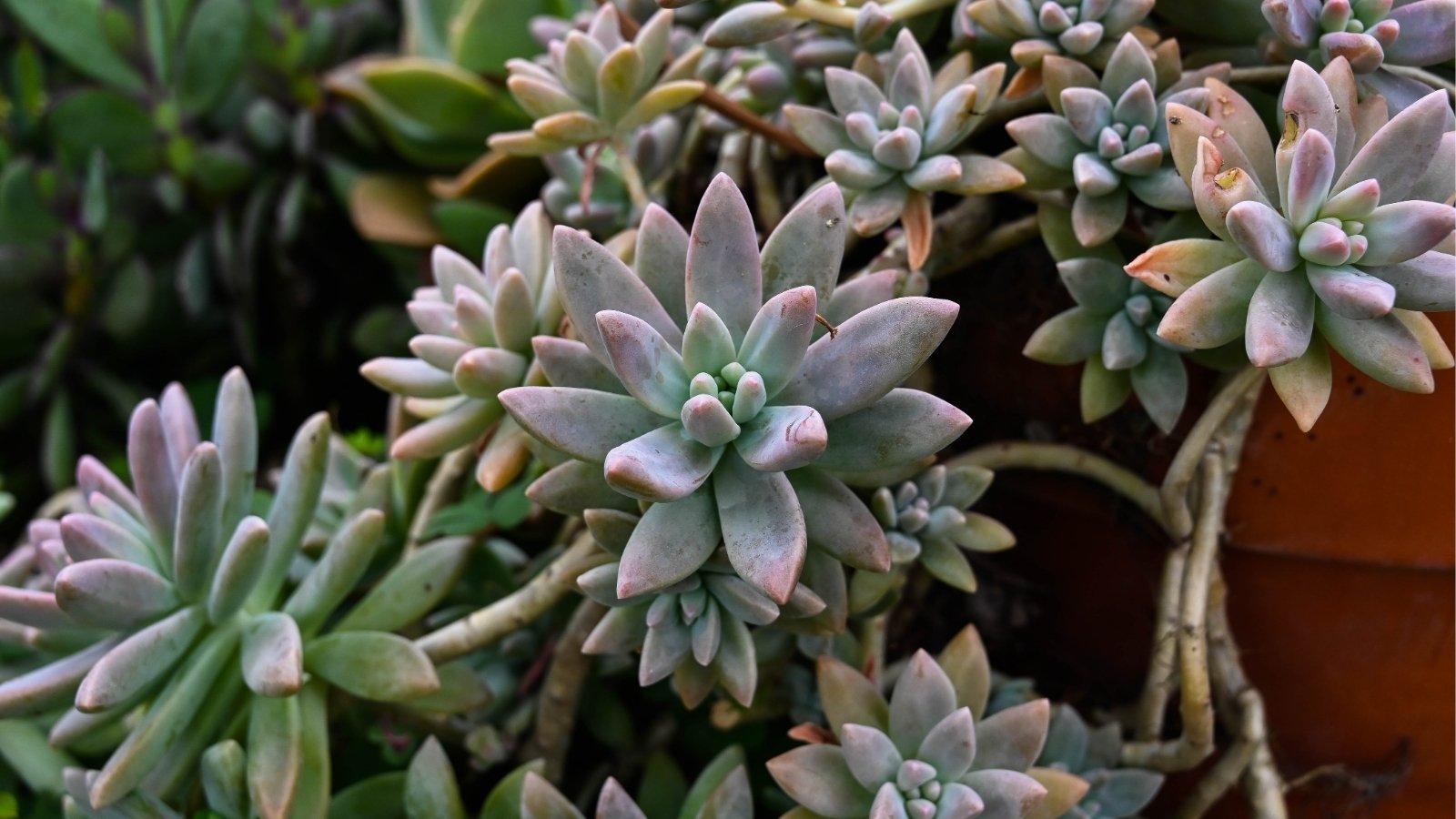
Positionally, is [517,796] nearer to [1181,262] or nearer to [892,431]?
[892,431]

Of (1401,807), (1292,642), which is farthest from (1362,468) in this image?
(1401,807)

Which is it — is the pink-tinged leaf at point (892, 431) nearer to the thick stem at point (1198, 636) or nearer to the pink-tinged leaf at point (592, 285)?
the pink-tinged leaf at point (592, 285)

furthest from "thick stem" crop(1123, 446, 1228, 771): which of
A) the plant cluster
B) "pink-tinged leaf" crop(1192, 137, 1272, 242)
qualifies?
"pink-tinged leaf" crop(1192, 137, 1272, 242)

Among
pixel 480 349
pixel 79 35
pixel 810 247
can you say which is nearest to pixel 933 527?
pixel 810 247

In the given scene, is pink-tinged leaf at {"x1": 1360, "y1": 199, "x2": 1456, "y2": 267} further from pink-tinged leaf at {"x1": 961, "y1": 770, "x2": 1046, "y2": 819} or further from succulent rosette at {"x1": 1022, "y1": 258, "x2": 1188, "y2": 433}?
pink-tinged leaf at {"x1": 961, "y1": 770, "x2": 1046, "y2": 819}

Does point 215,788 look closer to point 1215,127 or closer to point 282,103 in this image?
point 1215,127
